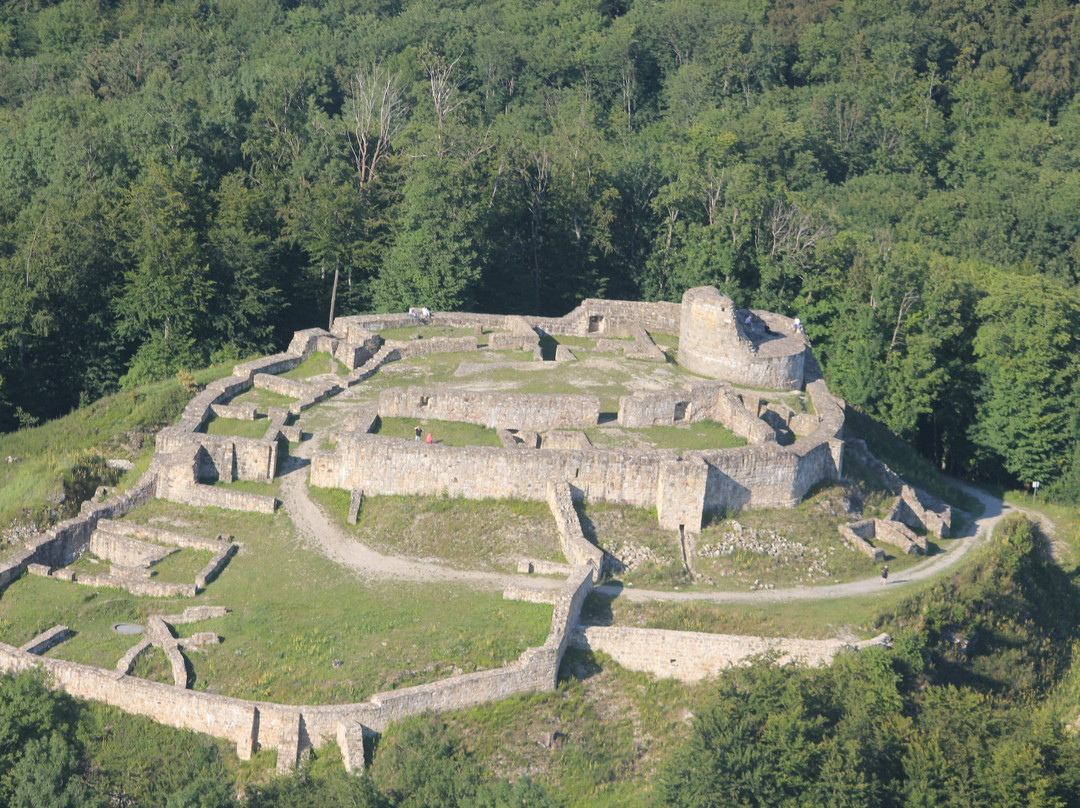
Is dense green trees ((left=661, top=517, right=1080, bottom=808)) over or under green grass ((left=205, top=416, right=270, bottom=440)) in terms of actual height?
under

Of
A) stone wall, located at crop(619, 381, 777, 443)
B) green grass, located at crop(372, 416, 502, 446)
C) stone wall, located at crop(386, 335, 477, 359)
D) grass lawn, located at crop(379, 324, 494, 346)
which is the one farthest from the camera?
grass lawn, located at crop(379, 324, 494, 346)

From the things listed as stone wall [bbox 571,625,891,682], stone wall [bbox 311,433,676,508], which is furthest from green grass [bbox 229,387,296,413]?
stone wall [bbox 571,625,891,682]

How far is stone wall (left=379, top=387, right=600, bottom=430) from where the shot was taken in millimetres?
50750

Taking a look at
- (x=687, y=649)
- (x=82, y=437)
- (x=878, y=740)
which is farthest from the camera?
(x=82, y=437)

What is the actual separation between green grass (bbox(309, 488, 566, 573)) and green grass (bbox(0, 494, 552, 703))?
189 cm

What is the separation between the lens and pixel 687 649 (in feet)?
140

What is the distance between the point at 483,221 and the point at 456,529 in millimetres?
25207

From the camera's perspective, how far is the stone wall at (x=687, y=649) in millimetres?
42562

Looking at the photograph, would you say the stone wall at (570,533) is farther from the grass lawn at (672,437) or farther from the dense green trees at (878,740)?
the dense green trees at (878,740)

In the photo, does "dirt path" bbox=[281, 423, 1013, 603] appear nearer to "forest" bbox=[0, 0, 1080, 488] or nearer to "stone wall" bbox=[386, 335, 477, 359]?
"stone wall" bbox=[386, 335, 477, 359]

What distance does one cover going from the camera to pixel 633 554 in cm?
4616

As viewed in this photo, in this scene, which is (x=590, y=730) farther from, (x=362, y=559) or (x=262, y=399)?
(x=262, y=399)

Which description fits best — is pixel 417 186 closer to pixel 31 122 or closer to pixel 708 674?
pixel 31 122

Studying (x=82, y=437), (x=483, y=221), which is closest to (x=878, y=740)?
(x=82, y=437)
